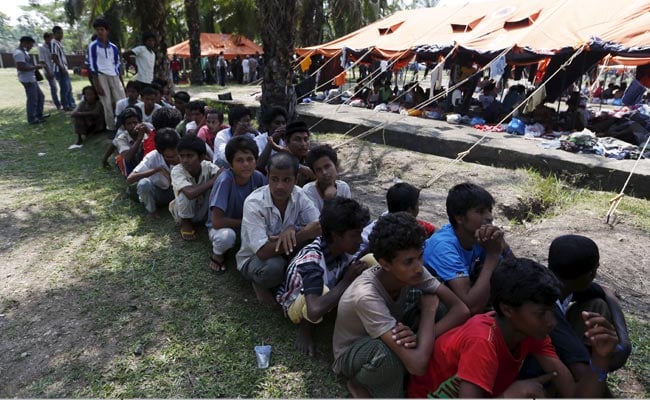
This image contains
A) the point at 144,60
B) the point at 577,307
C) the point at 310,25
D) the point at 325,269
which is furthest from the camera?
the point at 310,25

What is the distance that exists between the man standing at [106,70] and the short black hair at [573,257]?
7.52 meters

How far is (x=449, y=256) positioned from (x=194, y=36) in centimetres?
1954

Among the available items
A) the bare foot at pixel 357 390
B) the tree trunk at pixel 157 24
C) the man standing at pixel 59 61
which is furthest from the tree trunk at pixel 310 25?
the bare foot at pixel 357 390

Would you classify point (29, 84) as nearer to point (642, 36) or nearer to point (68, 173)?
point (68, 173)

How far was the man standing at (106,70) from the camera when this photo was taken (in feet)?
23.6

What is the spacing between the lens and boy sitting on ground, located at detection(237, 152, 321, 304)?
9.22 ft

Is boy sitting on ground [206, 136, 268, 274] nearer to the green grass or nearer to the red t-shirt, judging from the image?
the green grass

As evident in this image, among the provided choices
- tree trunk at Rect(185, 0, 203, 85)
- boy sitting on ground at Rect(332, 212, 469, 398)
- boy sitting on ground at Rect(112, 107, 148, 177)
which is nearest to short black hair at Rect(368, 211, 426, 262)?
boy sitting on ground at Rect(332, 212, 469, 398)

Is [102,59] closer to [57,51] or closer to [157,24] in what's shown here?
[57,51]

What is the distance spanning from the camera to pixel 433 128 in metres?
8.91

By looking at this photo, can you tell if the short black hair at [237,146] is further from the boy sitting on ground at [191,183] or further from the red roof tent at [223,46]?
the red roof tent at [223,46]

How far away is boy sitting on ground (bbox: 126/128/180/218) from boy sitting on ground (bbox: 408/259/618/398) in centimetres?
332

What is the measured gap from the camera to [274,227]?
3.00 meters

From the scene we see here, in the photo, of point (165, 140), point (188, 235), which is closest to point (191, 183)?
point (188, 235)
